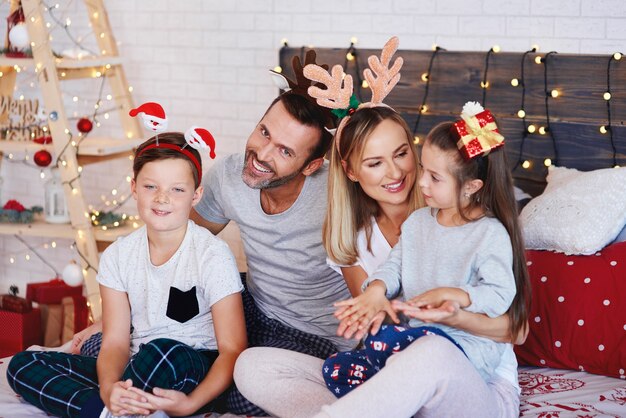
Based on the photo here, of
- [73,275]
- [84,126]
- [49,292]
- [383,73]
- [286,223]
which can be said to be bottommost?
[49,292]

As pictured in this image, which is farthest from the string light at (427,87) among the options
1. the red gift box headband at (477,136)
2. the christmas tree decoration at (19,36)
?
the christmas tree decoration at (19,36)

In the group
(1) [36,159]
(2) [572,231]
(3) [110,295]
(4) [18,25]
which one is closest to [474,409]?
(2) [572,231]

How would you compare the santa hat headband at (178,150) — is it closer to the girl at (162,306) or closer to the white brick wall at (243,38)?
the girl at (162,306)

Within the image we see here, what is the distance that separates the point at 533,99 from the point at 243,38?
4.30 ft

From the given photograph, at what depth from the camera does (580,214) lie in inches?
95.5

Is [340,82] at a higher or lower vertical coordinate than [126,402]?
higher

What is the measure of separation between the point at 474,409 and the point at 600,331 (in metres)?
0.64

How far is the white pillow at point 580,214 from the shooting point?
2400mm

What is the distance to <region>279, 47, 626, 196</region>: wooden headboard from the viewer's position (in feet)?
9.28

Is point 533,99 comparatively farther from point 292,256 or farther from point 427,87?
point 292,256

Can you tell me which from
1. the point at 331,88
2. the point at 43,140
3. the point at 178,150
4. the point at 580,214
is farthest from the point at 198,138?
the point at 43,140

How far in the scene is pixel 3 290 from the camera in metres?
4.48

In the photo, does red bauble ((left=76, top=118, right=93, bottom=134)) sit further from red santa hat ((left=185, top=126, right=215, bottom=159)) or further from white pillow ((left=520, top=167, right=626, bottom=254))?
white pillow ((left=520, top=167, right=626, bottom=254))

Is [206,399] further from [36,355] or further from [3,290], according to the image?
[3,290]
